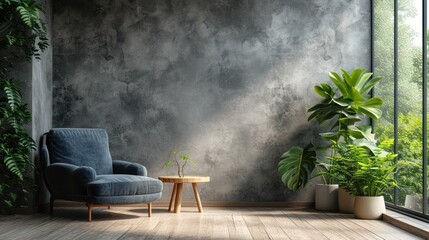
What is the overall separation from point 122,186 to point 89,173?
34 cm

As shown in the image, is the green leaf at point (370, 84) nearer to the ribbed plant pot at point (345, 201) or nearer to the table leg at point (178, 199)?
the ribbed plant pot at point (345, 201)

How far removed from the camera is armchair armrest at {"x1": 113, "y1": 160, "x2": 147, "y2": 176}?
615 centimetres

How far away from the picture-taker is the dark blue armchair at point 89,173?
5.50 metres

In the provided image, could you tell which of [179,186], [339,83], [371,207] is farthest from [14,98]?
[371,207]

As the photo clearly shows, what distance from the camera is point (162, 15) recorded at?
22.6ft

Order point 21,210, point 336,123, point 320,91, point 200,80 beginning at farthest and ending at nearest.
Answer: point 200,80
point 336,123
point 320,91
point 21,210

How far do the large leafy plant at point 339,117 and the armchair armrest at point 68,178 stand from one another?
213 cm

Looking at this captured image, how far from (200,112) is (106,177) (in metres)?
1.57

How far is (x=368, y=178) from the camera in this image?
576 cm

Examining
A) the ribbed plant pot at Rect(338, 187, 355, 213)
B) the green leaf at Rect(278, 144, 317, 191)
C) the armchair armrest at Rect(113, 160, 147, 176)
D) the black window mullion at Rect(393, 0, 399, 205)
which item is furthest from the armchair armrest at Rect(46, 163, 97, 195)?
the black window mullion at Rect(393, 0, 399, 205)

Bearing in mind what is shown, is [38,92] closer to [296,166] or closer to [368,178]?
[296,166]

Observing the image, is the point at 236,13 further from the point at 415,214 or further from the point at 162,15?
the point at 415,214

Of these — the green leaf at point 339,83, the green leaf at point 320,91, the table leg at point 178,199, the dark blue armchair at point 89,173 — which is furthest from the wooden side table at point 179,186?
the green leaf at point 339,83

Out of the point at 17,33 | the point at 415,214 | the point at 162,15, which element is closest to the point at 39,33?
the point at 17,33
